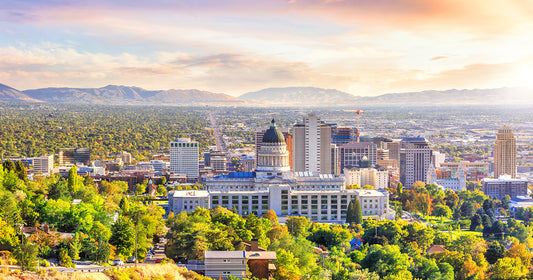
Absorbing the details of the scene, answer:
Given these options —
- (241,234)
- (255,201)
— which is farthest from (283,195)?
(241,234)

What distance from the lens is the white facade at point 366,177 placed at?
379 ft

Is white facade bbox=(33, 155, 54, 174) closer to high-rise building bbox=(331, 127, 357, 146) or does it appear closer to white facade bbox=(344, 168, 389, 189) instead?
white facade bbox=(344, 168, 389, 189)

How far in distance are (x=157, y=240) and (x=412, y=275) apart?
20.3 meters

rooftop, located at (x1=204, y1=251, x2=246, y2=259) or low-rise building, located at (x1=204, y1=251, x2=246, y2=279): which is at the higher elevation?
rooftop, located at (x1=204, y1=251, x2=246, y2=259)

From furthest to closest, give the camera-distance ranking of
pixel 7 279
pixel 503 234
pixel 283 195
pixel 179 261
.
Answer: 1. pixel 283 195
2. pixel 503 234
3. pixel 179 261
4. pixel 7 279

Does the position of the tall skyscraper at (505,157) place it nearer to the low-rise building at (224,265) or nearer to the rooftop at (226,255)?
the rooftop at (226,255)

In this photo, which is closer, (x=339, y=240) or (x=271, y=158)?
(x=339, y=240)

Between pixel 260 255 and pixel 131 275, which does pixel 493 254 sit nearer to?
pixel 260 255

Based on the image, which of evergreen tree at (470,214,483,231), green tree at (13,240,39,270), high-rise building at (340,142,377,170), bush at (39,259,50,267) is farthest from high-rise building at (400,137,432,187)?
green tree at (13,240,39,270)

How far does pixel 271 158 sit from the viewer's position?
8825 centimetres

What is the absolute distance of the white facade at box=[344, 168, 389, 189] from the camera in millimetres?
115625

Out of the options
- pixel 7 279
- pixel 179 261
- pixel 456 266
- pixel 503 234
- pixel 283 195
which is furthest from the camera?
pixel 283 195

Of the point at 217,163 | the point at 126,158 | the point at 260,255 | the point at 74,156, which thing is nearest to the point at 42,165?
the point at 74,156

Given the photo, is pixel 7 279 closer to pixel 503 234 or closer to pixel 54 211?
pixel 54 211
